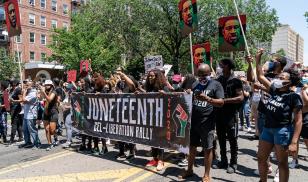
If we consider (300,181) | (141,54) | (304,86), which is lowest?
(300,181)

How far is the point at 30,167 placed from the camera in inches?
295

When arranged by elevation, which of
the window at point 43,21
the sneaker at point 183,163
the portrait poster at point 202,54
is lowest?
the sneaker at point 183,163

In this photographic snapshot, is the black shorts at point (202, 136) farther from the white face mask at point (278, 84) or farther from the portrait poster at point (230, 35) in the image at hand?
the portrait poster at point (230, 35)

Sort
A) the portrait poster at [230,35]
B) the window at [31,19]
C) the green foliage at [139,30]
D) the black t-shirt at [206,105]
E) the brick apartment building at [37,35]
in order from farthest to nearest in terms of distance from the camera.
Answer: the window at [31,19]
the brick apartment building at [37,35]
the green foliage at [139,30]
the portrait poster at [230,35]
the black t-shirt at [206,105]

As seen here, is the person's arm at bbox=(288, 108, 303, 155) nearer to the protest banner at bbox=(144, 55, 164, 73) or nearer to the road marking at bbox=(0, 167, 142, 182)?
Result: the road marking at bbox=(0, 167, 142, 182)

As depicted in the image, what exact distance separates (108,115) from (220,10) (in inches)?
1304

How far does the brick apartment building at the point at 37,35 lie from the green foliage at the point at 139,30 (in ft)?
37.9

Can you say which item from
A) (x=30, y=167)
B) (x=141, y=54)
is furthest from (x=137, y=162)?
(x=141, y=54)

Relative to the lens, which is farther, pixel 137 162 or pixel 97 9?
pixel 97 9

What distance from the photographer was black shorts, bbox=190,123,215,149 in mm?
6082

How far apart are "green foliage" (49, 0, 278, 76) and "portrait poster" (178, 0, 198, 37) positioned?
1142 inches

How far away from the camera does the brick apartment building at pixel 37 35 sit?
5359cm

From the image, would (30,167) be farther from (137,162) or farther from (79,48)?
(79,48)

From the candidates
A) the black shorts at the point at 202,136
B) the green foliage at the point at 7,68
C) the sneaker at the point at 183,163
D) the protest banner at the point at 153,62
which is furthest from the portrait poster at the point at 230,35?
the green foliage at the point at 7,68
